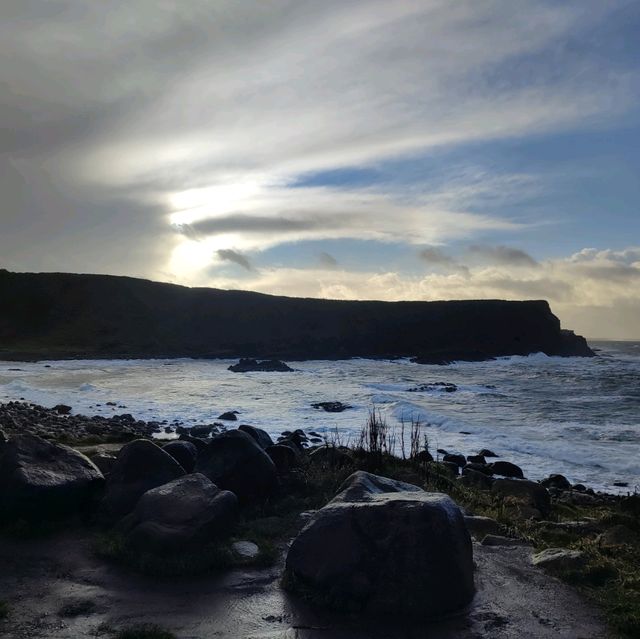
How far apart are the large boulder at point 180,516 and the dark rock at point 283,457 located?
90.0 inches

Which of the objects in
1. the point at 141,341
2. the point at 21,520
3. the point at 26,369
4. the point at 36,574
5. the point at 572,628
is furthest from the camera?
the point at 141,341

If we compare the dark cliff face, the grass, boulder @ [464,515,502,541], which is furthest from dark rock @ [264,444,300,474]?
the dark cliff face

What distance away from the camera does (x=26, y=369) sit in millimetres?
38188

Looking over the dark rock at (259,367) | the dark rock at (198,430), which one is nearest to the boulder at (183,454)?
the dark rock at (198,430)

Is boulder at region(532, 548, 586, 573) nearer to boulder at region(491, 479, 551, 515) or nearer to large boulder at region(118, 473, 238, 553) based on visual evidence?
large boulder at region(118, 473, 238, 553)

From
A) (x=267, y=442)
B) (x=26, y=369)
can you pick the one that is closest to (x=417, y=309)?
(x=26, y=369)

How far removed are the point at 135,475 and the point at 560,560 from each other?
5.15 metres

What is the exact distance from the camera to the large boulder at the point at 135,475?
7859 millimetres

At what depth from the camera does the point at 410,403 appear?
88.8 ft

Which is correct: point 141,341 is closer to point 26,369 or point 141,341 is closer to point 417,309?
point 26,369

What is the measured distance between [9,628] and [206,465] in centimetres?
358

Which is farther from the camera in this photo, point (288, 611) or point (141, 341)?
point (141, 341)

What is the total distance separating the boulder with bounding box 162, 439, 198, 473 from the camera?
9.32m

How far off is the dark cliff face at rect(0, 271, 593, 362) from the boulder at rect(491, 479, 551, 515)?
5156 centimetres
